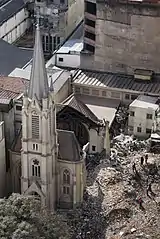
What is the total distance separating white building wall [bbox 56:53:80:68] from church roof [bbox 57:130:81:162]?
24419mm

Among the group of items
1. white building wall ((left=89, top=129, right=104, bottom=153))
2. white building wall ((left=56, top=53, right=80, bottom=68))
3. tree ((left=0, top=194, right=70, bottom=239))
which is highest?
white building wall ((left=56, top=53, right=80, bottom=68))

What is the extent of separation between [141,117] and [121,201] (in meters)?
14.0

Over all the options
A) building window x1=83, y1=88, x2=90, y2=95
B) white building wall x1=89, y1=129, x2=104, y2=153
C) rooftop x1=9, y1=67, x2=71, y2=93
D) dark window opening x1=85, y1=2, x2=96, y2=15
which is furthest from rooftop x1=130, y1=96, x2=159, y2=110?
dark window opening x1=85, y1=2, x2=96, y2=15

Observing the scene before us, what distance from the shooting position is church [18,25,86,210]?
5344cm

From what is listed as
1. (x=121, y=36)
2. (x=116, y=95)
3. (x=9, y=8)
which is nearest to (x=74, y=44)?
(x=121, y=36)

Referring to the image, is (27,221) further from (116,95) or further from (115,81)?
(115,81)

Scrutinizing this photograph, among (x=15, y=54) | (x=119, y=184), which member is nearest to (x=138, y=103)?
(x=119, y=184)

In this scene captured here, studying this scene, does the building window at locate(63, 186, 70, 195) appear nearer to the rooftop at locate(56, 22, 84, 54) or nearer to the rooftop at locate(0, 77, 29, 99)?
the rooftop at locate(0, 77, 29, 99)

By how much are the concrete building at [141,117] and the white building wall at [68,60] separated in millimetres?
12305

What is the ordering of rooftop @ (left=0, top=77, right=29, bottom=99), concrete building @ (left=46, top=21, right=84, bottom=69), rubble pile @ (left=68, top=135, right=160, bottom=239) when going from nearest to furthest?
1. rubble pile @ (left=68, top=135, right=160, bottom=239)
2. rooftop @ (left=0, top=77, right=29, bottom=99)
3. concrete building @ (left=46, top=21, right=84, bottom=69)

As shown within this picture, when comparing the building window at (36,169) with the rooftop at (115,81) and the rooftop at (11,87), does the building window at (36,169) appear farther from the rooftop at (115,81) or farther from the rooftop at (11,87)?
the rooftop at (115,81)

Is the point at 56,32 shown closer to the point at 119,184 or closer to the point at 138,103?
the point at 138,103

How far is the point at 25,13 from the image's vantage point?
3686 inches

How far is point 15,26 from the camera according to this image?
91.0 m
